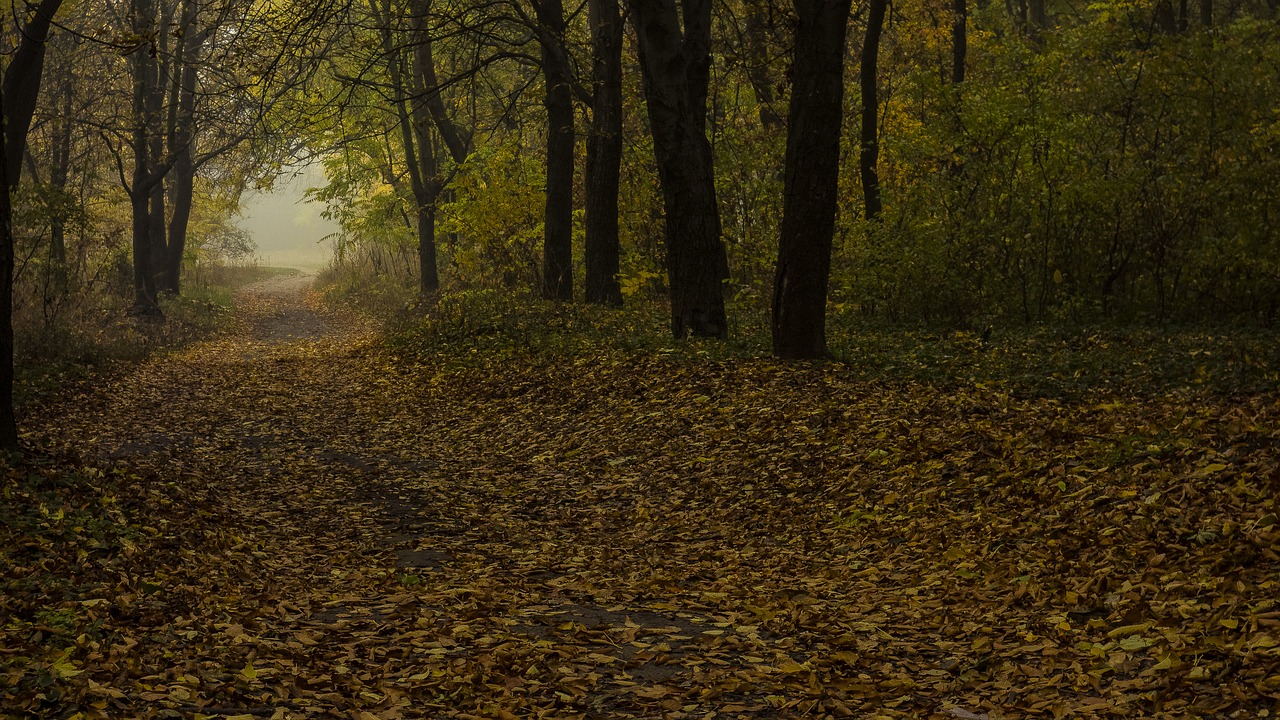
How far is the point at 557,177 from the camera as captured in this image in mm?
18297

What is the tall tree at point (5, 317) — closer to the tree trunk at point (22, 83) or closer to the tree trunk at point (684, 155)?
the tree trunk at point (22, 83)

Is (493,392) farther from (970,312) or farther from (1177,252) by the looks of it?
(1177,252)

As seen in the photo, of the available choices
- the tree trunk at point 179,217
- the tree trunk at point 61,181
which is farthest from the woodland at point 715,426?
the tree trunk at point 179,217

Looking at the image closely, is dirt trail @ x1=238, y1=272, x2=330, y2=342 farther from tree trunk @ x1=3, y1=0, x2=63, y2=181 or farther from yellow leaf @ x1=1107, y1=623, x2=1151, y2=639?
yellow leaf @ x1=1107, y1=623, x2=1151, y2=639

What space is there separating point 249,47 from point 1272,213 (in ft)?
43.4

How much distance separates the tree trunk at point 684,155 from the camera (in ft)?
42.1

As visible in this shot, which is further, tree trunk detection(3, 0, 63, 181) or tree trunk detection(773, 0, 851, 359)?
tree trunk detection(3, 0, 63, 181)

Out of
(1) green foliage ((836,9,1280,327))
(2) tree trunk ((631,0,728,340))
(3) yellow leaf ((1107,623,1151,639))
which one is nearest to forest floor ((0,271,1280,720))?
(3) yellow leaf ((1107,623,1151,639))

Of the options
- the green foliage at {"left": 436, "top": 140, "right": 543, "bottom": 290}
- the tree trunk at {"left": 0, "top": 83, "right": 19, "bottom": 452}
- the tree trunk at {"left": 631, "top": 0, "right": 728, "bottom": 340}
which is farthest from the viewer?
the green foliage at {"left": 436, "top": 140, "right": 543, "bottom": 290}

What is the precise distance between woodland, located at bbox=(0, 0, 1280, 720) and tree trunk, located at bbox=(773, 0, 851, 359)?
0.14 feet

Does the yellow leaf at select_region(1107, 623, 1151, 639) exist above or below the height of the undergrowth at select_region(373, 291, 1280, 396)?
below

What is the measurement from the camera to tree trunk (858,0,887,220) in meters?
16.4

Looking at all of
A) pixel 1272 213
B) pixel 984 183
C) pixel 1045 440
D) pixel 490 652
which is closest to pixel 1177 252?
pixel 1272 213

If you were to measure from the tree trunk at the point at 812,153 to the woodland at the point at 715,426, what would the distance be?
4 cm
